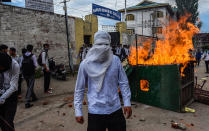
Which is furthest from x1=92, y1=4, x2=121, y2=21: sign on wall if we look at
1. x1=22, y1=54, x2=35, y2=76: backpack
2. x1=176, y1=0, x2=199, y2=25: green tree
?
x1=176, y1=0, x2=199, y2=25: green tree

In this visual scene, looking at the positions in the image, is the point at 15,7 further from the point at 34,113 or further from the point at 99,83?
the point at 99,83

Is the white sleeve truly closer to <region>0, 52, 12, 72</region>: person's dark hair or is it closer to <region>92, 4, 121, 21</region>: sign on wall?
<region>0, 52, 12, 72</region>: person's dark hair

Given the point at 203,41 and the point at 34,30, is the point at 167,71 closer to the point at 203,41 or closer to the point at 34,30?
the point at 34,30

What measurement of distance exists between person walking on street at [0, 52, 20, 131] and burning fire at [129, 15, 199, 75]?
361 cm

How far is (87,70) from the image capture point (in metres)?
2.04

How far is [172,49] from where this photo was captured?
5191 mm

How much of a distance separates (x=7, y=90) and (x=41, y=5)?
9972 millimetres

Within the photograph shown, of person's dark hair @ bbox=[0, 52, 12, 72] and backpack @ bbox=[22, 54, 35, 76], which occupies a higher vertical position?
person's dark hair @ bbox=[0, 52, 12, 72]

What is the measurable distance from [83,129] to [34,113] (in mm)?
1957

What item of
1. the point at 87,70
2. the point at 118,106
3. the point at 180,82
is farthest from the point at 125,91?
the point at 180,82

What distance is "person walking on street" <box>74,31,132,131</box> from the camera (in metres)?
1.98

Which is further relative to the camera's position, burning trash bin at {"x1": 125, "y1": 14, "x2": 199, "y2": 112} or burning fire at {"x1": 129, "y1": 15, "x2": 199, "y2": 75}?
burning fire at {"x1": 129, "y1": 15, "x2": 199, "y2": 75}

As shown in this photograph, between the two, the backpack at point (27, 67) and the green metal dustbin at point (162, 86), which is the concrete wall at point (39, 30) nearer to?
the backpack at point (27, 67)

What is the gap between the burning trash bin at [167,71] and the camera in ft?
14.7
